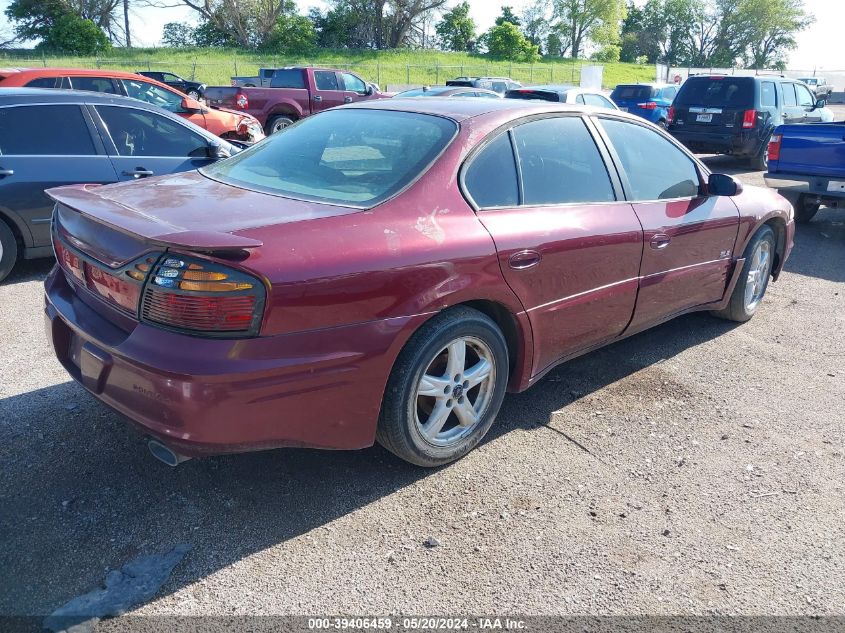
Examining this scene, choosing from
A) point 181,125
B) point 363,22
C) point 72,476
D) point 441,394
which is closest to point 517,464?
point 441,394

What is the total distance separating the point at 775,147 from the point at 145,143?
7431 millimetres

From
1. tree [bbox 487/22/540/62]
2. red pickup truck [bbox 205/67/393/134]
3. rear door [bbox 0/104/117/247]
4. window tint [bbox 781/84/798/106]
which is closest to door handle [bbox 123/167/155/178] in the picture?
rear door [bbox 0/104/117/247]

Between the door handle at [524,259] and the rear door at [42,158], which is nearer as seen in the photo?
the door handle at [524,259]

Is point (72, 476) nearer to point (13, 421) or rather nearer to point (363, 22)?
point (13, 421)

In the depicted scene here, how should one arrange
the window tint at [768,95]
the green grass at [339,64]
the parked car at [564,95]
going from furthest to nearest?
the green grass at [339,64]
the window tint at [768,95]
the parked car at [564,95]

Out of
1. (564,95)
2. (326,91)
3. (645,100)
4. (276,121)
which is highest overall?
(645,100)

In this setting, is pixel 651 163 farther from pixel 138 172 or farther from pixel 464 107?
pixel 138 172

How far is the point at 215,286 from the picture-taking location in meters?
2.46

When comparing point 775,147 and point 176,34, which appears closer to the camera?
point 775,147

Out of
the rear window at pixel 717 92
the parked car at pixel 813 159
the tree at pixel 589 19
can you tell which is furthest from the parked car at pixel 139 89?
the tree at pixel 589 19

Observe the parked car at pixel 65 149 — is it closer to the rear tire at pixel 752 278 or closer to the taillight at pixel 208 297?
the taillight at pixel 208 297

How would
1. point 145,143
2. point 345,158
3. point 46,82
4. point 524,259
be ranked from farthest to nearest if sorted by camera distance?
1. point 46,82
2. point 145,143
3. point 345,158
4. point 524,259

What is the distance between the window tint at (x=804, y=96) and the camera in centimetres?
1425

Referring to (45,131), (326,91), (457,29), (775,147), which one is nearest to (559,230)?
(45,131)
